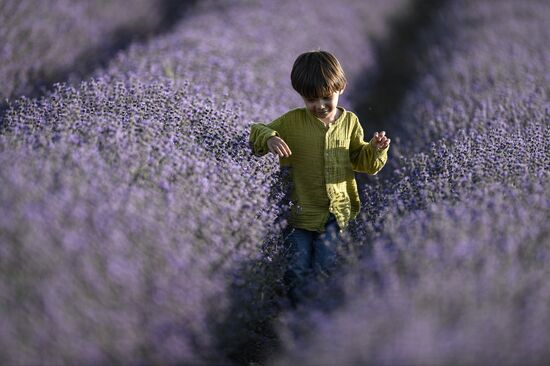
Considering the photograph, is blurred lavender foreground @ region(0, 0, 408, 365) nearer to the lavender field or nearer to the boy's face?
the lavender field

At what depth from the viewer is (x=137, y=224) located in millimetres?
2506

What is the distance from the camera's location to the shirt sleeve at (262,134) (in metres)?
3.42

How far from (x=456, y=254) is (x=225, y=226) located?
1.06m

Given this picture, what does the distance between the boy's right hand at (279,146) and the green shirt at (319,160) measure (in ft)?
0.37

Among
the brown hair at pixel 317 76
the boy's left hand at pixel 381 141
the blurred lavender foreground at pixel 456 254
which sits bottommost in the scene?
the blurred lavender foreground at pixel 456 254

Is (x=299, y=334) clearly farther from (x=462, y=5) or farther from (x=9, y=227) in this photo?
(x=462, y=5)

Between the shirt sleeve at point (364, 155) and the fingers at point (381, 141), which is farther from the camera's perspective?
the shirt sleeve at point (364, 155)

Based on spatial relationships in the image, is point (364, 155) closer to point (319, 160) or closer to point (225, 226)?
point (319, 160)

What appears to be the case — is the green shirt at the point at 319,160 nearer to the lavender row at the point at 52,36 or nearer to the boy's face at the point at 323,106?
the boy's face at the point at 323,106

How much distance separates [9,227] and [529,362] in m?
1.78

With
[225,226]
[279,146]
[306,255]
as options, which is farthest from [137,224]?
[306,255]

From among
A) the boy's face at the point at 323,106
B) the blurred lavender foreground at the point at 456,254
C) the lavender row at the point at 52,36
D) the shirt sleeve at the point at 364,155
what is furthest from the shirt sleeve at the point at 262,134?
the lavender row at the point at 52,36

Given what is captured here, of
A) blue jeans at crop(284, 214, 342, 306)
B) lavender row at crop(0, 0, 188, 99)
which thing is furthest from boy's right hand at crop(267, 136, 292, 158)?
lavender row at crop(0, 0, 188, 99)

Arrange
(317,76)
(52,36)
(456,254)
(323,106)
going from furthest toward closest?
1. (52,36)
2. (323,106)
3. (317,76)
4. (456,254)
